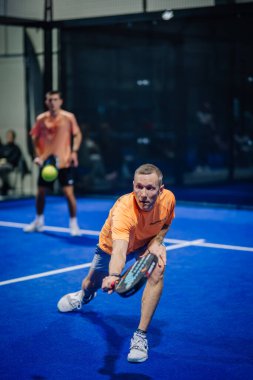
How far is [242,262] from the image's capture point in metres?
7.87

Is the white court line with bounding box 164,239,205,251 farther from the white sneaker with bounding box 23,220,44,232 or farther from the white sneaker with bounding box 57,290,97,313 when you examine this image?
the white sneaker with bounding box 57,290,97,313

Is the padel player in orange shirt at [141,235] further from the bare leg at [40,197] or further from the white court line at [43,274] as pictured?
the bare leg at [40,197]

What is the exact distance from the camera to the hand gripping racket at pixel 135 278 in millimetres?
3740

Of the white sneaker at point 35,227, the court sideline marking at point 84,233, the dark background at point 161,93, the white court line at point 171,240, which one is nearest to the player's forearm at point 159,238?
the court sideline marking at point 84,233

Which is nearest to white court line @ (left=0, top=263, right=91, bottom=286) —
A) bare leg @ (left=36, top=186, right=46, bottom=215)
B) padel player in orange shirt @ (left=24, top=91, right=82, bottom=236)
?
padel player in orange shirt @ (left=24, top=91, right=82, bottom=236)

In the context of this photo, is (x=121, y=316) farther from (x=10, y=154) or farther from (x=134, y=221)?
(x=10, y=154)

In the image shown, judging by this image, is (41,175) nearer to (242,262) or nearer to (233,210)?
(242,262)

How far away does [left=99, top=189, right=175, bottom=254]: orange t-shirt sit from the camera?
15.0ft

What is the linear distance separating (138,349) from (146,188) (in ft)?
3.77

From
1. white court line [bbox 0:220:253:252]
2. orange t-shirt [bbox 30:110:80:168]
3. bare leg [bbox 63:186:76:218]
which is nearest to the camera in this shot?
white court line [bbox 0:220:253:252]

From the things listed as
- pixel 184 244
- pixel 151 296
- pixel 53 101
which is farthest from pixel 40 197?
pixel 151 296

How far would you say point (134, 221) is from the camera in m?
4.68

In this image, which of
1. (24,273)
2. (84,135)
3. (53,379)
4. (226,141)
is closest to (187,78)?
(226,141)

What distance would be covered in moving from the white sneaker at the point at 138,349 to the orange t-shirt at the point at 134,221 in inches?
28.0
